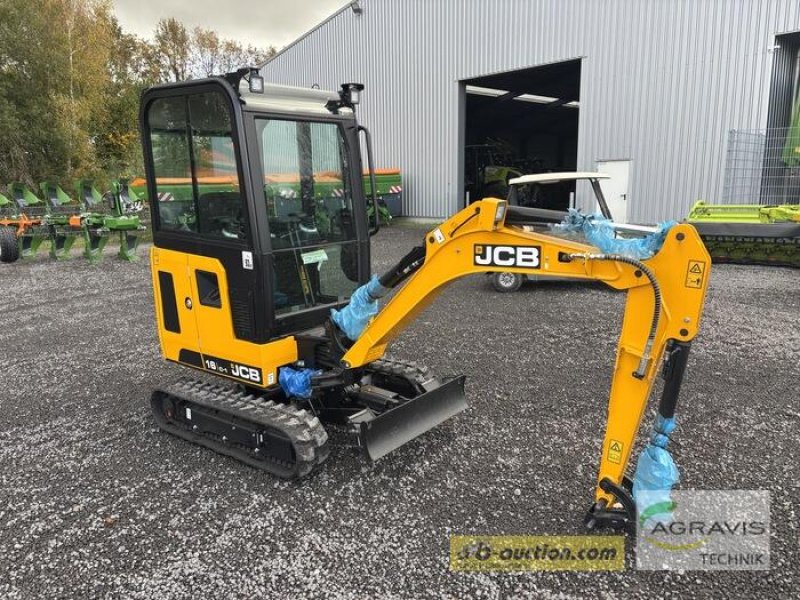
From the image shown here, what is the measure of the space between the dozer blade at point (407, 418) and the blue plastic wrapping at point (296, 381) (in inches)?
15.1

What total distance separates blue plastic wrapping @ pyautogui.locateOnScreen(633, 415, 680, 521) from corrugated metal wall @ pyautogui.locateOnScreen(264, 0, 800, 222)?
11243 millimetres

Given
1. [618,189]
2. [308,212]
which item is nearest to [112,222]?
[308,212]

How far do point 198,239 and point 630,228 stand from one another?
8.80ft

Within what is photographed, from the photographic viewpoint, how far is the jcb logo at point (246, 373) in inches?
153

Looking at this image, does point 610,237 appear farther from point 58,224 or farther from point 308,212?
point 58,224

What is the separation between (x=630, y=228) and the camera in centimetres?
288

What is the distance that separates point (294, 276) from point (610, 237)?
2.04 metres

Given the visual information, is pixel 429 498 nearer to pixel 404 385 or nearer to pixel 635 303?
pixel 404 385

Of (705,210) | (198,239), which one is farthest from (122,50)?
(198,239)

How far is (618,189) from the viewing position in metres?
13.6

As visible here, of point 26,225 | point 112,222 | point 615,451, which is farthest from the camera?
point 26,225

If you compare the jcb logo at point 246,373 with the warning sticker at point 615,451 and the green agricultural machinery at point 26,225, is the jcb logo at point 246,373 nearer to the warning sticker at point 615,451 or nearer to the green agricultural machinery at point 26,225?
the warning sticker at point 615,451

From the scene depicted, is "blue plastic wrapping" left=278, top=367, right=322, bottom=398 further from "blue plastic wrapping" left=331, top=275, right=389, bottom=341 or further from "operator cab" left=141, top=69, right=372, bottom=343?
"blue plastic wrapping" left=331, top=275, right=389, bottom=341

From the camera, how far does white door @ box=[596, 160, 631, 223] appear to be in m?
13.5
